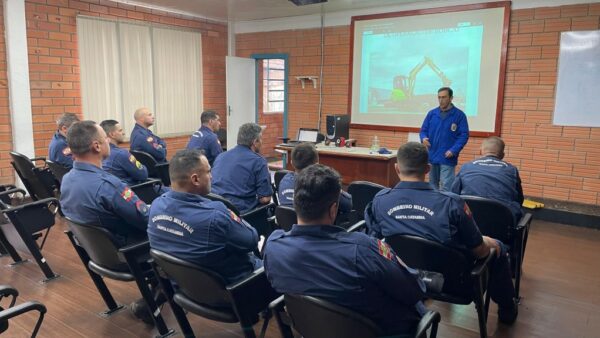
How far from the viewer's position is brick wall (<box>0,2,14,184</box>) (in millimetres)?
5090

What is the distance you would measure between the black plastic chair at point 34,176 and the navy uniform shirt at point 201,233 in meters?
2.72

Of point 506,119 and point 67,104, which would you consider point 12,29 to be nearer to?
point 67,104

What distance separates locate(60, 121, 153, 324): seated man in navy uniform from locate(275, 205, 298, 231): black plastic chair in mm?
785

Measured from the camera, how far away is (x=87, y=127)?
2377 mm

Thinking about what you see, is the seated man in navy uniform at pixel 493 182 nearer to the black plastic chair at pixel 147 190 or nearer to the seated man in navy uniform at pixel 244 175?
the seated man in navy uniform at pixel 244 175

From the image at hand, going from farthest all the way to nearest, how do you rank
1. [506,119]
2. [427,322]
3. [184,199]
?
1. [506,119]
2. [184,199]
3. [427,322]

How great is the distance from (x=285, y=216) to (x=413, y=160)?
2.94ft

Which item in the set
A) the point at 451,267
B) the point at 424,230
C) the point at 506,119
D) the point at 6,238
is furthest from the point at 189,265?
the point at 506,119

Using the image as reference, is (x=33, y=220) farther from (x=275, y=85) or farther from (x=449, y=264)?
(x=275, y=85)

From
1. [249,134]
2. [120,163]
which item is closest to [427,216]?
[249,134]

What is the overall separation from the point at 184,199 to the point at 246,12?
5.89 m

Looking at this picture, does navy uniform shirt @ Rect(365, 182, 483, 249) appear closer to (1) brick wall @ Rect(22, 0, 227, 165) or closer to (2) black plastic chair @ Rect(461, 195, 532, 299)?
(2) black plastic chair @ Rect(461, 195, 532, 299)

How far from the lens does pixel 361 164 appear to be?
5.32 meters

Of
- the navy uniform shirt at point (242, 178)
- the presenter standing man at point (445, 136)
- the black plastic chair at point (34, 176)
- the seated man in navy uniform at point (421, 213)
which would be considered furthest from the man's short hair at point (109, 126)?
the presenter standing man at point (445, 136)
